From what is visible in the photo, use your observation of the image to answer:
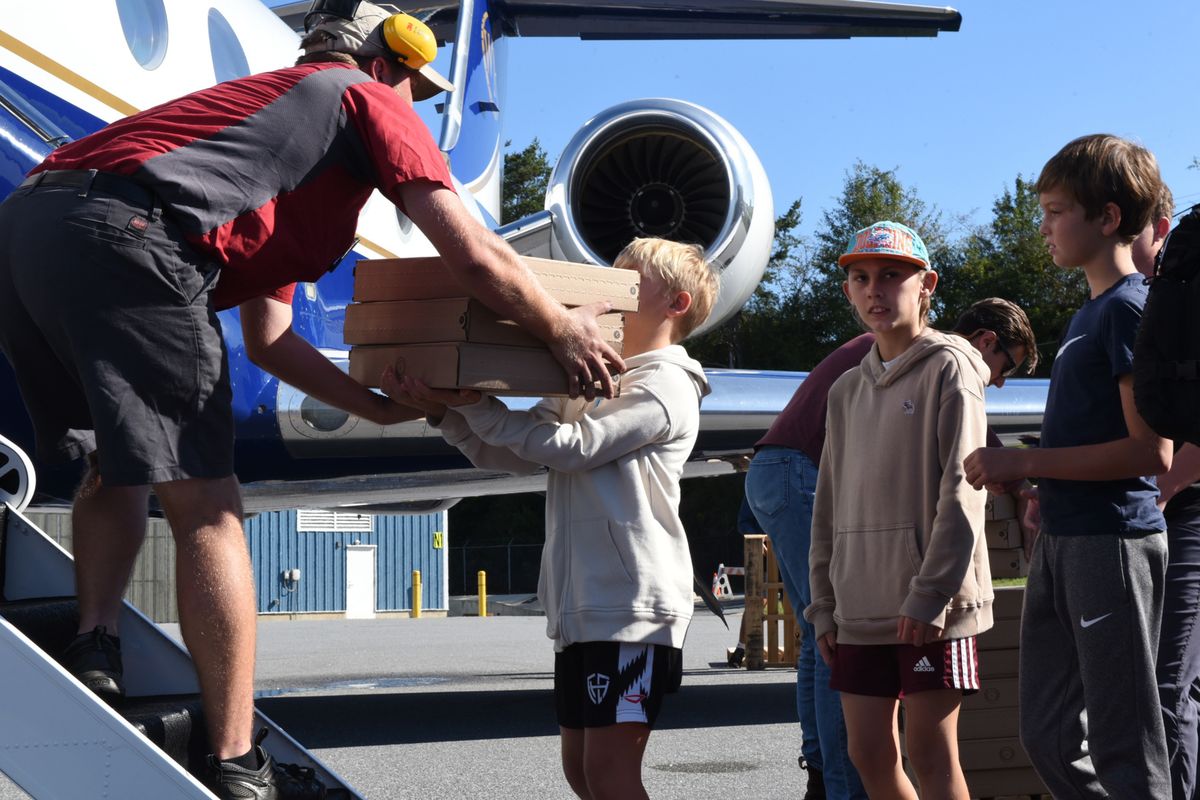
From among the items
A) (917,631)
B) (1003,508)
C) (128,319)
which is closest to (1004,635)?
(1003,508)

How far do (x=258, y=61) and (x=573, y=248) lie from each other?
3.11 meters

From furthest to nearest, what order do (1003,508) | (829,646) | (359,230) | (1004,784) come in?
1. (359,230)
2. (1003,508)
3. (1004,784)
4. (829,646)

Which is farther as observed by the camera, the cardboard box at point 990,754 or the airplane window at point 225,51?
the airplane window at point 225,51

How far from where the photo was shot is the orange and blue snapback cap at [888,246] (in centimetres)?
360

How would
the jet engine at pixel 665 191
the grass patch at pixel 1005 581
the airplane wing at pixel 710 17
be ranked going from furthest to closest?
the airplane wing at pixel 710 17 → the jet engine at pixel 665 191 → the grass patch at pixel 1005 581

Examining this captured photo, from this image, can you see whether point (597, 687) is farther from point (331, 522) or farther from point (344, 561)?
point (344, 561)

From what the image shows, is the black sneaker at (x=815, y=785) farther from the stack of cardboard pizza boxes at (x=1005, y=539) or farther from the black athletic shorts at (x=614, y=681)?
the black athletic shorts at (x=614, y=681)

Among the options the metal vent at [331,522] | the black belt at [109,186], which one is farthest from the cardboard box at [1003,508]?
the metal vent at [331,522]

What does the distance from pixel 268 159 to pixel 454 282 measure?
0.48 metres

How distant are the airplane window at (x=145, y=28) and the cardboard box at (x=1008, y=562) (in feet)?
15.6

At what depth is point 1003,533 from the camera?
15.0 feet

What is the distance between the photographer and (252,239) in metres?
2.93

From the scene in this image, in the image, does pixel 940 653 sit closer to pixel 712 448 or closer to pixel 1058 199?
pixel 1058 199

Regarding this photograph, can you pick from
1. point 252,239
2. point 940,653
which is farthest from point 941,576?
point 252,239
